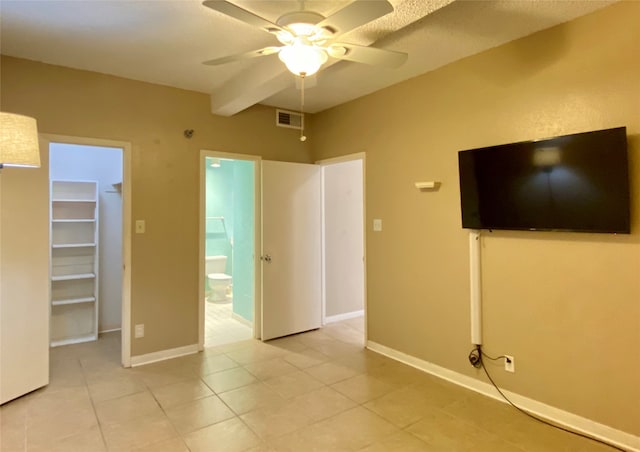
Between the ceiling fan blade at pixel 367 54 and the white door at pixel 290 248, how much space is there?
7.50ft

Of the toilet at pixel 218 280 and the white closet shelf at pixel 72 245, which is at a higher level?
the white closet shelf at pixel 72 245

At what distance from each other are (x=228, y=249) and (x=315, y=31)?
5.32 meters

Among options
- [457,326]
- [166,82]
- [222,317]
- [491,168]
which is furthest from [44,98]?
[457,326]

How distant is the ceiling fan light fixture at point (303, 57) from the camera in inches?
76.0

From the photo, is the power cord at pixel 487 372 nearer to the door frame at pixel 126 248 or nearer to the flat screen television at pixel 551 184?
the flat screen television at pixel 551 184

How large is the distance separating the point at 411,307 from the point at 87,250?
371cm

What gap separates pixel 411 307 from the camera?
11.6ft

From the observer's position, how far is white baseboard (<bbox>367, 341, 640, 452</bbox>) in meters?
2.27

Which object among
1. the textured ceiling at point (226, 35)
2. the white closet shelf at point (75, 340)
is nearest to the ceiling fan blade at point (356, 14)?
the textured ceiling at point (226, 35)

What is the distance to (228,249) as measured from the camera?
6773mm

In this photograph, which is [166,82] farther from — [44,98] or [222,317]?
[222,317]

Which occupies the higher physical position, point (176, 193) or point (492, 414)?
point (176, 193)

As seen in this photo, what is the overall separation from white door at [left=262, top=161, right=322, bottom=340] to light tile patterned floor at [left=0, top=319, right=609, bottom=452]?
0.72 m

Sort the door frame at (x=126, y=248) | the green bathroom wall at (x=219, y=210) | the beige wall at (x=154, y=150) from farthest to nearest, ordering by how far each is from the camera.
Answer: the green bathroom wall at (x=219, y=210), the door frame at (x=126, y=248), the beige wall at (x=154, y=150)
